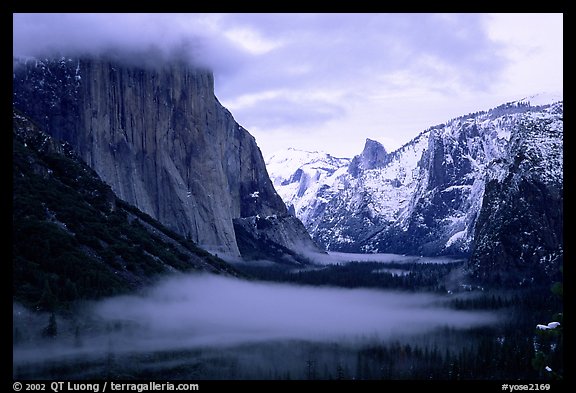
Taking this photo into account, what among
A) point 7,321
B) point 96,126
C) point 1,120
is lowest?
point 7,321

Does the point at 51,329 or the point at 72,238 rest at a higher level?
the point at 72,238

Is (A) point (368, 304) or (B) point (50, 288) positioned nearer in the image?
(B) point (50, 288)

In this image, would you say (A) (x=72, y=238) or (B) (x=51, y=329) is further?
(A) (x=72, y=238)

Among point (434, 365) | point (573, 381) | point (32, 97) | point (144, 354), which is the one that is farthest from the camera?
point (32, 97)

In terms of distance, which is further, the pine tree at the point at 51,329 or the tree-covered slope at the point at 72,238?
the tree-covered slope at the point at 72,238

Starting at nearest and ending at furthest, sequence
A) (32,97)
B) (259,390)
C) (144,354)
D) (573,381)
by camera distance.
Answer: (573,381) → (259,390) → (144,354) → (32,97)

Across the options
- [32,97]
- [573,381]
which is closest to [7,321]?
[573,381]

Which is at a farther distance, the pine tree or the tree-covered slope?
the tree-covered slope

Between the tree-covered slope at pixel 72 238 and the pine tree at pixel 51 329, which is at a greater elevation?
the tree-covered slope at pixel 72 238

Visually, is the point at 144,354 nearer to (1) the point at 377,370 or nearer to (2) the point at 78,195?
(1) the point at 377,370

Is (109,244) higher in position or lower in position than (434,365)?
higher

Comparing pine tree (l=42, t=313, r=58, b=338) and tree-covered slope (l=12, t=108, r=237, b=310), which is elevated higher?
tree-covered slope (l=12, t=108, r=237, b=310)
